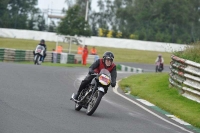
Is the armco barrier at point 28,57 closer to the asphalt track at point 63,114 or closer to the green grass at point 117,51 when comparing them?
the green grass at point 117,51

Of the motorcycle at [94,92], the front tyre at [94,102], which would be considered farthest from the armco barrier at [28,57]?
the front tyre at [94,102]

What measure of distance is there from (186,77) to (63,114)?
19.0 ft

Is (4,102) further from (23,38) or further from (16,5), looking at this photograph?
(16,5)

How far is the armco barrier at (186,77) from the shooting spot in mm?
16688

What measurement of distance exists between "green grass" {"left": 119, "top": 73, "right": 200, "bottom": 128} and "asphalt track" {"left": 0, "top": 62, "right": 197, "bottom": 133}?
502 millimetres

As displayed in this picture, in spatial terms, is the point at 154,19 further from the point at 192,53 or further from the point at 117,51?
the point at 192,53

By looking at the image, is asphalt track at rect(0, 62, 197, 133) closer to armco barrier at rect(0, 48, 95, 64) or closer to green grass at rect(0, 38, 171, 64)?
armco barrier at rect(0, 48, 95, 64)

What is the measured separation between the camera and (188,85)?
17.3 metres

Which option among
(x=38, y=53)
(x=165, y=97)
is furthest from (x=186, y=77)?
(x=38, y=53)

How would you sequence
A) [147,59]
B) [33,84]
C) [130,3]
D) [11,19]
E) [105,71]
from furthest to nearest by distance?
[130,3], [11,19], [147,59], [33,84], [105,71]

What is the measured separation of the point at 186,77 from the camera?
17609 mm

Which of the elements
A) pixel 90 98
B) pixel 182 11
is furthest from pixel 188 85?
pixel 182 11

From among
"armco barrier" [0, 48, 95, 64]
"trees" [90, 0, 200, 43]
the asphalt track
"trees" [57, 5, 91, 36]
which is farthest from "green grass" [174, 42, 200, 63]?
"trees" [90, 0, 200, 43]

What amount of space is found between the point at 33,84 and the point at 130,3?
80317 millimetres
